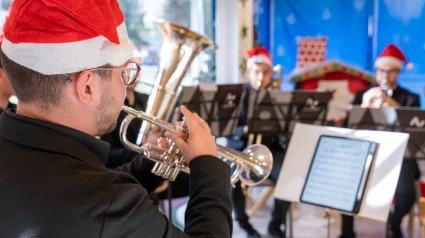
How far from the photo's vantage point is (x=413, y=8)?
6277mm

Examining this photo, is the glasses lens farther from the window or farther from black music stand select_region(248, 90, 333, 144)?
the window

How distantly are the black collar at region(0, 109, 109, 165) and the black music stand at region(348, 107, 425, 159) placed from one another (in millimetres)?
2507

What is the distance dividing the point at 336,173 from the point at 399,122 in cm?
130

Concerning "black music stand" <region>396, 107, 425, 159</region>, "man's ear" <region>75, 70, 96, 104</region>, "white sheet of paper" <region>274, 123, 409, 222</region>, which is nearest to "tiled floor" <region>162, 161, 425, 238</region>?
"black music stand" <region>396, 107, 425, 159</region>

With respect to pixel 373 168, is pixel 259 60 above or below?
above

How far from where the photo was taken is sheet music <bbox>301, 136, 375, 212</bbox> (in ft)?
6.98

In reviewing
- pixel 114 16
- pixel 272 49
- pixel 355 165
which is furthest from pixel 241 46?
pixel 114 16

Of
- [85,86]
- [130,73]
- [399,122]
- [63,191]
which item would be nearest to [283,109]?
[399,122]

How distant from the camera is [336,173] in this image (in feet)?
7.18

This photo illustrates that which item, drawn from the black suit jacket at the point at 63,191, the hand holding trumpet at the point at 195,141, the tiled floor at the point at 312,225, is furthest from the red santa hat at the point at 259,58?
the black suit jacket at the point at 63,191

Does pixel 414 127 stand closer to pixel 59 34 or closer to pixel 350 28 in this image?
pixel 59 34

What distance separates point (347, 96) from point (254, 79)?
158 cm

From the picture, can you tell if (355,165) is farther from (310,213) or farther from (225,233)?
(310,213)

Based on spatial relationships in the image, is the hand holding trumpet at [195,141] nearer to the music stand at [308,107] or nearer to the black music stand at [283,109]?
the black music stand at [283,109]
